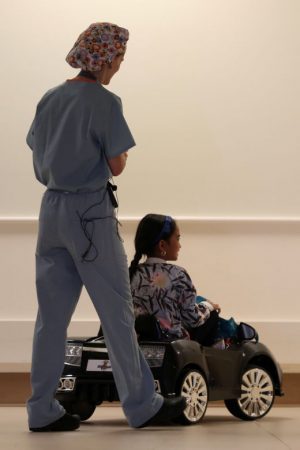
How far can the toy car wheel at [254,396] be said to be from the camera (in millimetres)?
3666

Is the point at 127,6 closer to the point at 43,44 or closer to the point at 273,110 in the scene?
the point at 43,44

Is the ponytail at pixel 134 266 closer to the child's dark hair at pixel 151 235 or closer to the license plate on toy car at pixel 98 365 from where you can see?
the child's dark hair at pixel 151 235

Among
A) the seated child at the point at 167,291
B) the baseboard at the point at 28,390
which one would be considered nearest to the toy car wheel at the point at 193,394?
the seated child at the point at 167,291

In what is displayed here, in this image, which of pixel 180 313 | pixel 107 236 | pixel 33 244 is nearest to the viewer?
pixel 107 236

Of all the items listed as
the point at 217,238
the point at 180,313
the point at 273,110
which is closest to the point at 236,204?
the point at 217,238

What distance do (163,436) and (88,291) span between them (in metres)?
0.47

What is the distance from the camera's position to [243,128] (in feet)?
17.2

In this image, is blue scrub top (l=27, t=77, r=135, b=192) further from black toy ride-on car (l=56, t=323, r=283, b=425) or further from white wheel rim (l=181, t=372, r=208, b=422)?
white wheel rim (l=181, t=372, r=208, b=422)

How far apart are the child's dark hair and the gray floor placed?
0.59 meters

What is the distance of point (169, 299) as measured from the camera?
3502 mm

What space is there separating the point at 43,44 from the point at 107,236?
8.07 ft

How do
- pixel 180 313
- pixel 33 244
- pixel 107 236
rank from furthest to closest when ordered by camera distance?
1. pixel 33 244
2. pixel 180 313
3. pixel 107 236

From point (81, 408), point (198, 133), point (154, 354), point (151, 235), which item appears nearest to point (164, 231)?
point (151, 235)

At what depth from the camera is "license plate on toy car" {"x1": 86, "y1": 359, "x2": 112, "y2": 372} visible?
339 cm
